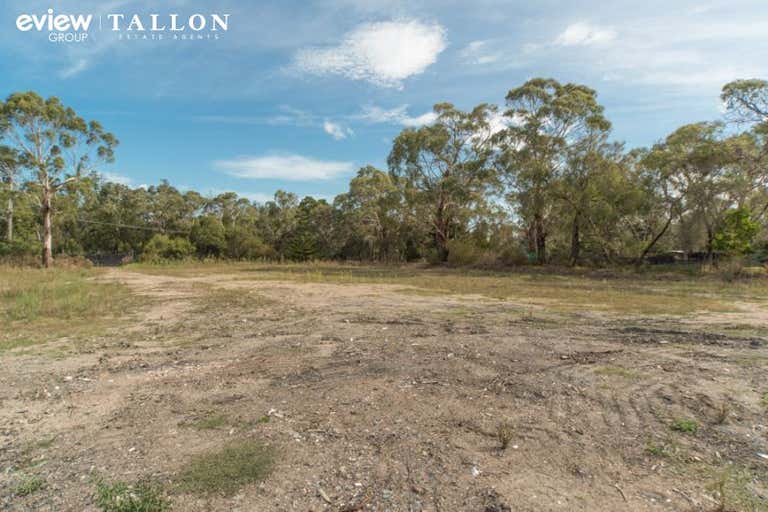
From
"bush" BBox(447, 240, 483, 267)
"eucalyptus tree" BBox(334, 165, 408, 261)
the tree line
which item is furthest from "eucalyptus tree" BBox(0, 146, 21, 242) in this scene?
"bush" BBox(447, 240, 483, 267)

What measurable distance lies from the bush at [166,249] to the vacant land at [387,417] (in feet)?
109

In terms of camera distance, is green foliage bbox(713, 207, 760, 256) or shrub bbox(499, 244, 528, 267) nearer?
green foliage bbox(713, 207, 760, 256)

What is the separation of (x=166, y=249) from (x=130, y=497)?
131 feet

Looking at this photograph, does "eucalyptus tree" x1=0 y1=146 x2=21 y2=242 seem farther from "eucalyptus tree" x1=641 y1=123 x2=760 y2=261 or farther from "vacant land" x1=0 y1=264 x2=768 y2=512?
"eucalyptus tree" x1=641 y1=123 x2=760 y2=261

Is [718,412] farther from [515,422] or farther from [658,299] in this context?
[658,299]

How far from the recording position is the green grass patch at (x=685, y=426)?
2.99m

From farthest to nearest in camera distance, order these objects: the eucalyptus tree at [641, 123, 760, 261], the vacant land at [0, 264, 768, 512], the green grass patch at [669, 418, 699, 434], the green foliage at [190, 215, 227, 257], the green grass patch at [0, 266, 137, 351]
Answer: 1. the green foliage at [190, 215, 227, 257]
2. the eucalyptus tree at [641, 123, 760, 261]
3. the green grass patch at [0, 266, 137, 351]
4. the green grass patch at [669, 418, 699, 434]
5. the vacant land at [0, 264, 768, 512]

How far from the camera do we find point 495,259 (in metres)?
25.7

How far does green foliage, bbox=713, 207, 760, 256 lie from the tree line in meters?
0.06

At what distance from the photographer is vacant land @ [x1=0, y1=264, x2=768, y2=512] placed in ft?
7.53

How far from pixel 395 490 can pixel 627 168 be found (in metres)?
23.6

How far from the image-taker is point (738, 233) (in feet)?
57.0

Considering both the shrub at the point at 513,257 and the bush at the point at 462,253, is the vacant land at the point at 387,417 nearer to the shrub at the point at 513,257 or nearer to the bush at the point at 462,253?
the shrub at the point at 513,257

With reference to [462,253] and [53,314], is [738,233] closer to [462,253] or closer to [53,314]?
[462,253]
